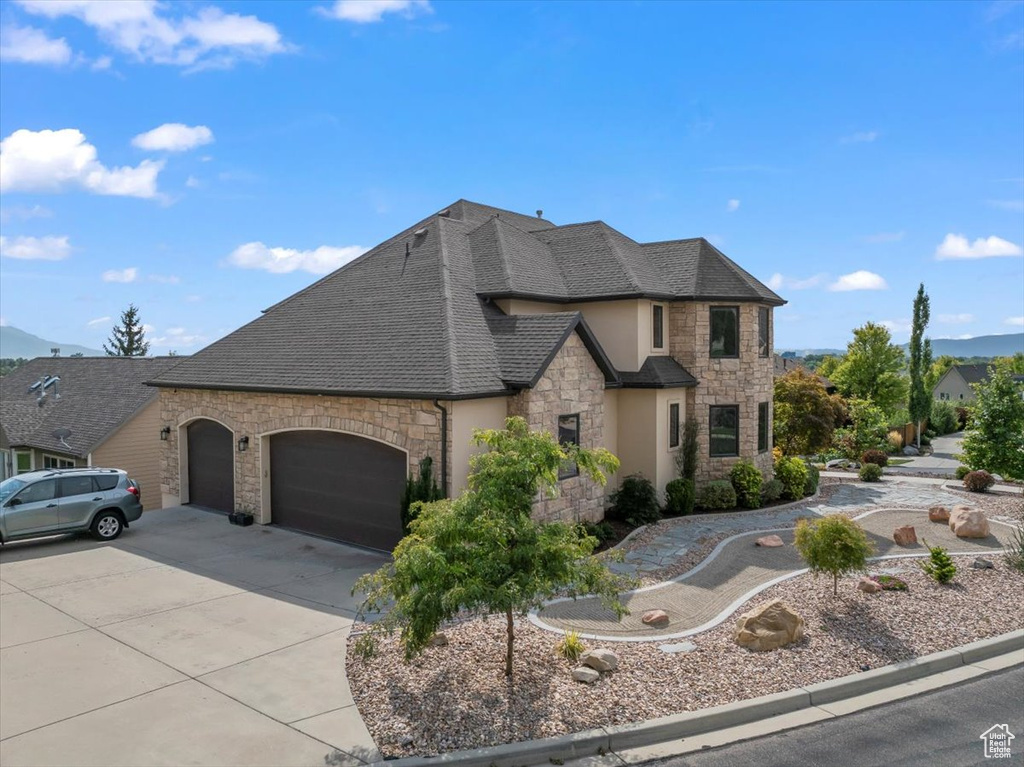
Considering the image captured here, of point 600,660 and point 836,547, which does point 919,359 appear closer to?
point 836,547

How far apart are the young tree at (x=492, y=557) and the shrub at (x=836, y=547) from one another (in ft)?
12.6

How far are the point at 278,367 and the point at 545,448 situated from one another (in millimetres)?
11066

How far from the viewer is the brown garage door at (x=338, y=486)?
14.7 meters

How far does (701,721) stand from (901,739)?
2.03 m

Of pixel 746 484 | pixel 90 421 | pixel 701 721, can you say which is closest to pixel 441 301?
pixel 746 484

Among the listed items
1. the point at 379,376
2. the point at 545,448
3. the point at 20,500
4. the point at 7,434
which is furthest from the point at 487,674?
the point at 7,434

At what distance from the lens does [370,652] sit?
7.78 meters

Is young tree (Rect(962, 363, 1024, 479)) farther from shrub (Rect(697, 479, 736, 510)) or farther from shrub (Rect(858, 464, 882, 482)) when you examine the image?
shrub (Rect(697, 479, 736, 510))

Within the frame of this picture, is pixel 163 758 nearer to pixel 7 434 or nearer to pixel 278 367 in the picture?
pixel 278 367

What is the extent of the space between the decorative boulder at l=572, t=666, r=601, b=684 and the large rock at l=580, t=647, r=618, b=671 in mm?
142

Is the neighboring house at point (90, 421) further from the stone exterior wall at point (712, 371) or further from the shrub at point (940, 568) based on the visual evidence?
the shrub at point (940, 568)

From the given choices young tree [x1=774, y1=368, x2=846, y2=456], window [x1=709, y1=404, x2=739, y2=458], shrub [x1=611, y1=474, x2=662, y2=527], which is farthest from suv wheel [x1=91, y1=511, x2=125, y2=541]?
young tree [x1=774, y1=368, x2=846, y2=456]

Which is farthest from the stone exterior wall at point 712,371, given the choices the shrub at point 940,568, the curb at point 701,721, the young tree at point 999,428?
the curb at point 701,721

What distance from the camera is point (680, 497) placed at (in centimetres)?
1817
